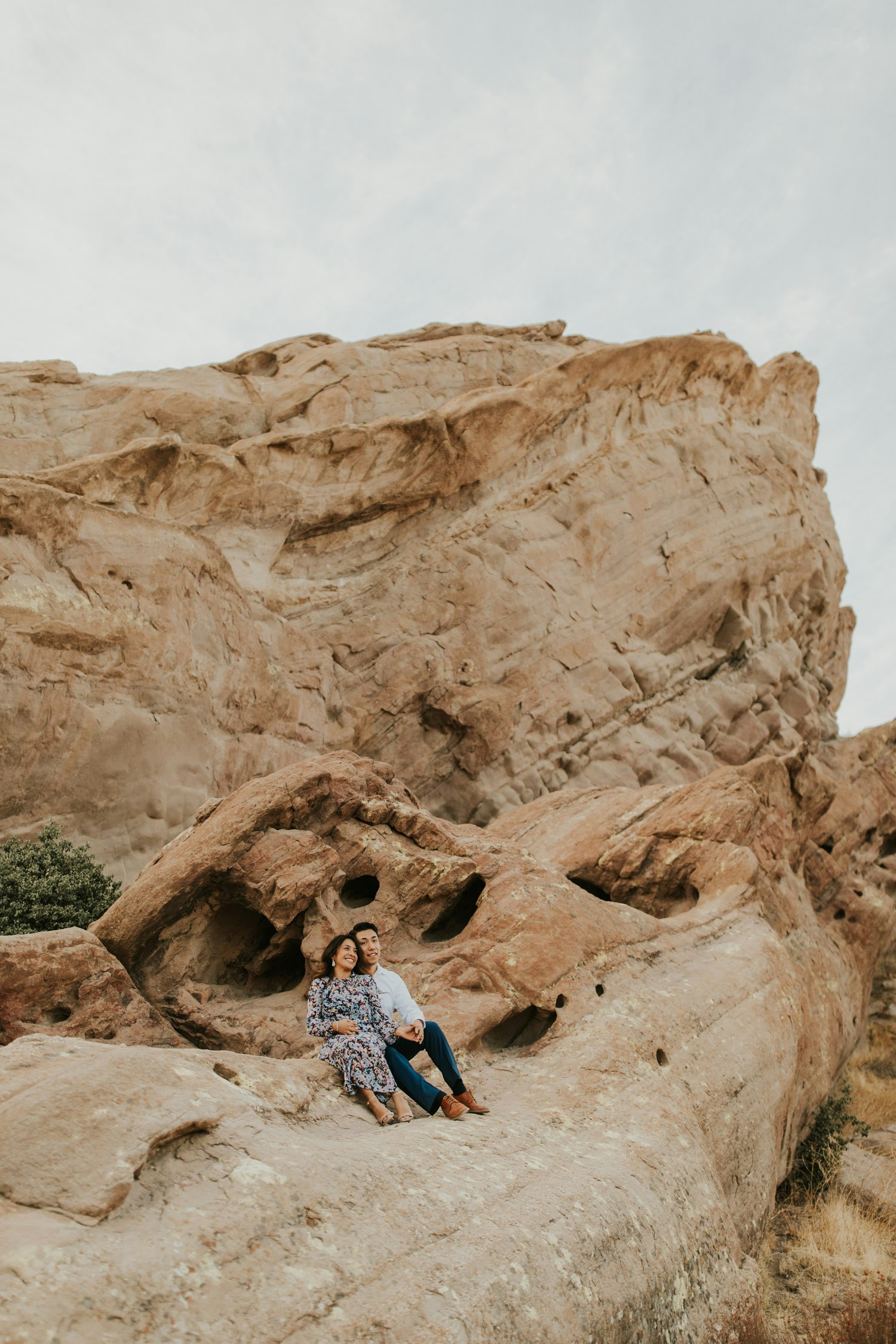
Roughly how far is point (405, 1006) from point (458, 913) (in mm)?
3152

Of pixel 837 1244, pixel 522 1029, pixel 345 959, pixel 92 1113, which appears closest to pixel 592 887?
pixel 522 1029

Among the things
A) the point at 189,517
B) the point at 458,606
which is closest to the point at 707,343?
the point at 458,606

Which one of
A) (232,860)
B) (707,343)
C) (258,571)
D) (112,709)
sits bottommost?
(232,860)

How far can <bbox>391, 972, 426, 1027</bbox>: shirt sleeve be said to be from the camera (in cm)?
775

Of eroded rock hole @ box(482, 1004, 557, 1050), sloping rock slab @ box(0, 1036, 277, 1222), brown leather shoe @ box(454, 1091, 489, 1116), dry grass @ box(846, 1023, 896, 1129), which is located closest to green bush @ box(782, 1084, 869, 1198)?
dry grass @ box(846, 1023, 896, 1129)

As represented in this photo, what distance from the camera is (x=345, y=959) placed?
7.69m

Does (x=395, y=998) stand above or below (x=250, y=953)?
below

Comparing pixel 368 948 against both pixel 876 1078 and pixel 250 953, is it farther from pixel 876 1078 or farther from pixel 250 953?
pixel 876 1078

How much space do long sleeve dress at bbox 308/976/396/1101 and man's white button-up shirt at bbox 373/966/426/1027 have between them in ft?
0.41

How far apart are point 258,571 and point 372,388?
6625 mm

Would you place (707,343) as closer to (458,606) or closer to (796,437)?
(796,437)

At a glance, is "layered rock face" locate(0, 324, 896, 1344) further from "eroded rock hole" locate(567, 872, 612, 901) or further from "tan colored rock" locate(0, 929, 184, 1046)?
"eroded rock hole" locate(567, 872, 612, 901)

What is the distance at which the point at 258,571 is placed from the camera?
62.4 feet

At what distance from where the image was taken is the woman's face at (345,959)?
7688mm
